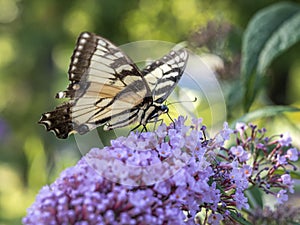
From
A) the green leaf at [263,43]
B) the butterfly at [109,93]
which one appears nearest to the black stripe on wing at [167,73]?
the butterfly at [109,93]

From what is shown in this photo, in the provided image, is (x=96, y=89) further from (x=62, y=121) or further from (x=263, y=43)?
(x=263, y=43)

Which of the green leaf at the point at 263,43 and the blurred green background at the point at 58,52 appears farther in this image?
the blurred green background at the point at 58,52

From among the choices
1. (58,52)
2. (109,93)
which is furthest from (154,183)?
(58,52)

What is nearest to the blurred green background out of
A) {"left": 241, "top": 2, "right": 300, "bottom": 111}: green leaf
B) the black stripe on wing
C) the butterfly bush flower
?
{"left": 241, "top": 2, "right": 300, "bottom": 111}: green leaf

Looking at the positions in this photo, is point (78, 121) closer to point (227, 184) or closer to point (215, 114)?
point (227, 184)

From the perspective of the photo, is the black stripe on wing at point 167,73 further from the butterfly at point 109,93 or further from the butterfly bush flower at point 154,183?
A: the butterfly bush flower at point 154,183

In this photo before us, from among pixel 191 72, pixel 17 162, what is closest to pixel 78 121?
pixel 191 72

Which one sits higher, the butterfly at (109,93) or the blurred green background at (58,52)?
the blurred green background at (58,52)
